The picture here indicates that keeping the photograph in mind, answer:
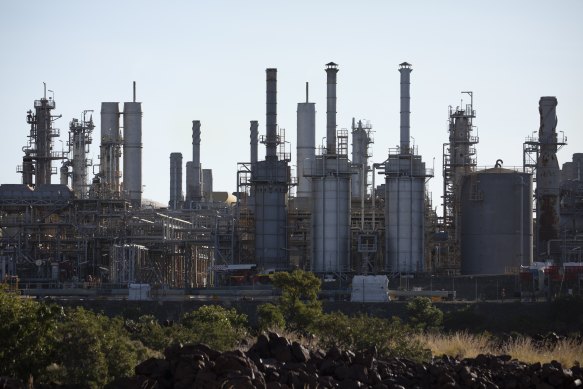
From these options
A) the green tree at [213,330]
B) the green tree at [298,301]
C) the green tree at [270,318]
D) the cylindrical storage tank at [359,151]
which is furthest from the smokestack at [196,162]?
the green tree at [270,318]

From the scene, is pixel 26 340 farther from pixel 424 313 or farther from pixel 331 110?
pixel 331 110

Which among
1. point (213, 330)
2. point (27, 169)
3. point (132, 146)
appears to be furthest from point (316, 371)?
point (27, 169)

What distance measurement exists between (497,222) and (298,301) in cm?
3230

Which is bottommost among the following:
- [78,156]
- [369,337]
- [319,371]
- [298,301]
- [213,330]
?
[319,371]

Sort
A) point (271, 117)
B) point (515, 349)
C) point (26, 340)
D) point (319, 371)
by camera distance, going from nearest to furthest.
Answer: point (319, 371) → point (26, 340) → point (515, 349) → point (271, 117)

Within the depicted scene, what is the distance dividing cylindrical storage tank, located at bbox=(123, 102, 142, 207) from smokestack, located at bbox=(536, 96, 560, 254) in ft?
91.4

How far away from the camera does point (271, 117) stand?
9106 cm

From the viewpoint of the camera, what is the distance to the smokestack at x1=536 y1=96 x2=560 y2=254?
90500 millimetres

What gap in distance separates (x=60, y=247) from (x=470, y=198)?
27569 mm

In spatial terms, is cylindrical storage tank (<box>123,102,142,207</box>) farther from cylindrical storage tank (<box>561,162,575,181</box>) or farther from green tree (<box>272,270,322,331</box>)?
cylindrical storage tank (<box>561,162,575,181</box>)

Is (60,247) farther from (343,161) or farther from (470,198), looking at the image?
(470,198)

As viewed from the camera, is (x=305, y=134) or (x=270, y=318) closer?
(x=270, y=318)

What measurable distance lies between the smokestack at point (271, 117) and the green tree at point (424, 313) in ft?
62.4

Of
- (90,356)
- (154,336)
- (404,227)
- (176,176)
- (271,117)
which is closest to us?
(90,356)
